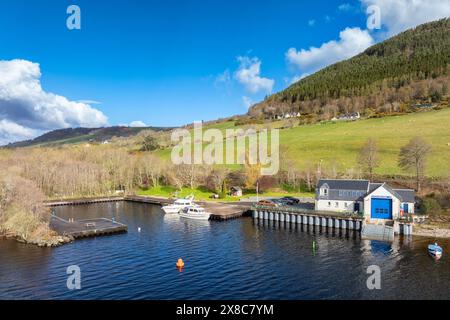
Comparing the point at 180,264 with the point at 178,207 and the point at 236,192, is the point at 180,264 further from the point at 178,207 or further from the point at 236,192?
the point at 236,192

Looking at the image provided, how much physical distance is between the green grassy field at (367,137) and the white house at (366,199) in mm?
31413

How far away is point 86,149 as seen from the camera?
580 feet

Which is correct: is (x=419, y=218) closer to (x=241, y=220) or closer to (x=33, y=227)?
(x=241, y=220)

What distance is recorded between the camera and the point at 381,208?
73.9 m

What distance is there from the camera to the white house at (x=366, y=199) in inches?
2876

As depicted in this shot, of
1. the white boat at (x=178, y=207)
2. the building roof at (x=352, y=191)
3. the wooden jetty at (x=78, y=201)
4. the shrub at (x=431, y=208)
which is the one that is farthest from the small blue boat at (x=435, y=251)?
the wooden jetty at (x=78, y=201)

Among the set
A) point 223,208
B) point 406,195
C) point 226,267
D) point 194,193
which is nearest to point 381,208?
point 406,195

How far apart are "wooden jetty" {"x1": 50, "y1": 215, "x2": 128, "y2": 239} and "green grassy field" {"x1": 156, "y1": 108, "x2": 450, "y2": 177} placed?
Result: 6675cm

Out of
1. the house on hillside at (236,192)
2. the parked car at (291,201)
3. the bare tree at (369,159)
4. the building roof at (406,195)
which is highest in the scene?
the bare tree at (369,159)

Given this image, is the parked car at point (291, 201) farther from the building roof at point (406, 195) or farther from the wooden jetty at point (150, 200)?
the wooden jetty at point (150, 200)

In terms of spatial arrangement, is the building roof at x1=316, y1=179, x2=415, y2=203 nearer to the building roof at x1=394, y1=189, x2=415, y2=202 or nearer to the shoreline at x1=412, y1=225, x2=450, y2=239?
the building roof at x1=394, y1=189, x2=415, y2=202

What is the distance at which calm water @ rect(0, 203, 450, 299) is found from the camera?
4328 centimetres

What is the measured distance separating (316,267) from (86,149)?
14908 centimetres

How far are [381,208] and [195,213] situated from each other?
135 ft
